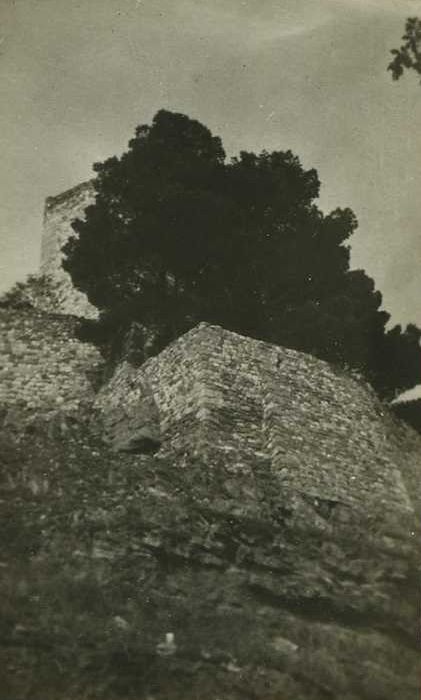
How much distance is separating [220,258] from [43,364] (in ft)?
16.1

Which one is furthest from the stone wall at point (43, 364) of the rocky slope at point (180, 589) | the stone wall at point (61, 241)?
the rocky slope at point (180, 589)

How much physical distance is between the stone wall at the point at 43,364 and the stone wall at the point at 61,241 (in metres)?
3.72

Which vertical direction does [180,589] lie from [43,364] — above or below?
below

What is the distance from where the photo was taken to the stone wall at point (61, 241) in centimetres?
2409

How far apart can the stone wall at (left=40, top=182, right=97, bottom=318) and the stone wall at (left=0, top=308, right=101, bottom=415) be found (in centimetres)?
372

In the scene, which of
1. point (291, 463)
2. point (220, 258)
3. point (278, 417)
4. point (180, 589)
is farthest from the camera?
point (220, 258)

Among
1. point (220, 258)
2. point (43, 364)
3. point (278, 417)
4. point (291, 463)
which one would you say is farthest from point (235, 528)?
point (43, 364)

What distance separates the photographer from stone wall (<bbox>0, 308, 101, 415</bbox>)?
18.0 m

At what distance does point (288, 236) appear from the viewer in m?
18.7

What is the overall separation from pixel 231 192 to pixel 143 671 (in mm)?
12975

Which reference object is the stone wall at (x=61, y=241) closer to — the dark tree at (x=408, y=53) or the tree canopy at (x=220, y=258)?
the tree canopy at (x=220, y=258)

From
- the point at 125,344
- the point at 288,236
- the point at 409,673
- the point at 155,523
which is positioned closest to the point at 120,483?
the point at 155,523

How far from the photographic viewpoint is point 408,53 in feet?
31.0

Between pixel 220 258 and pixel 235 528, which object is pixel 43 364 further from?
pixel 235 528
